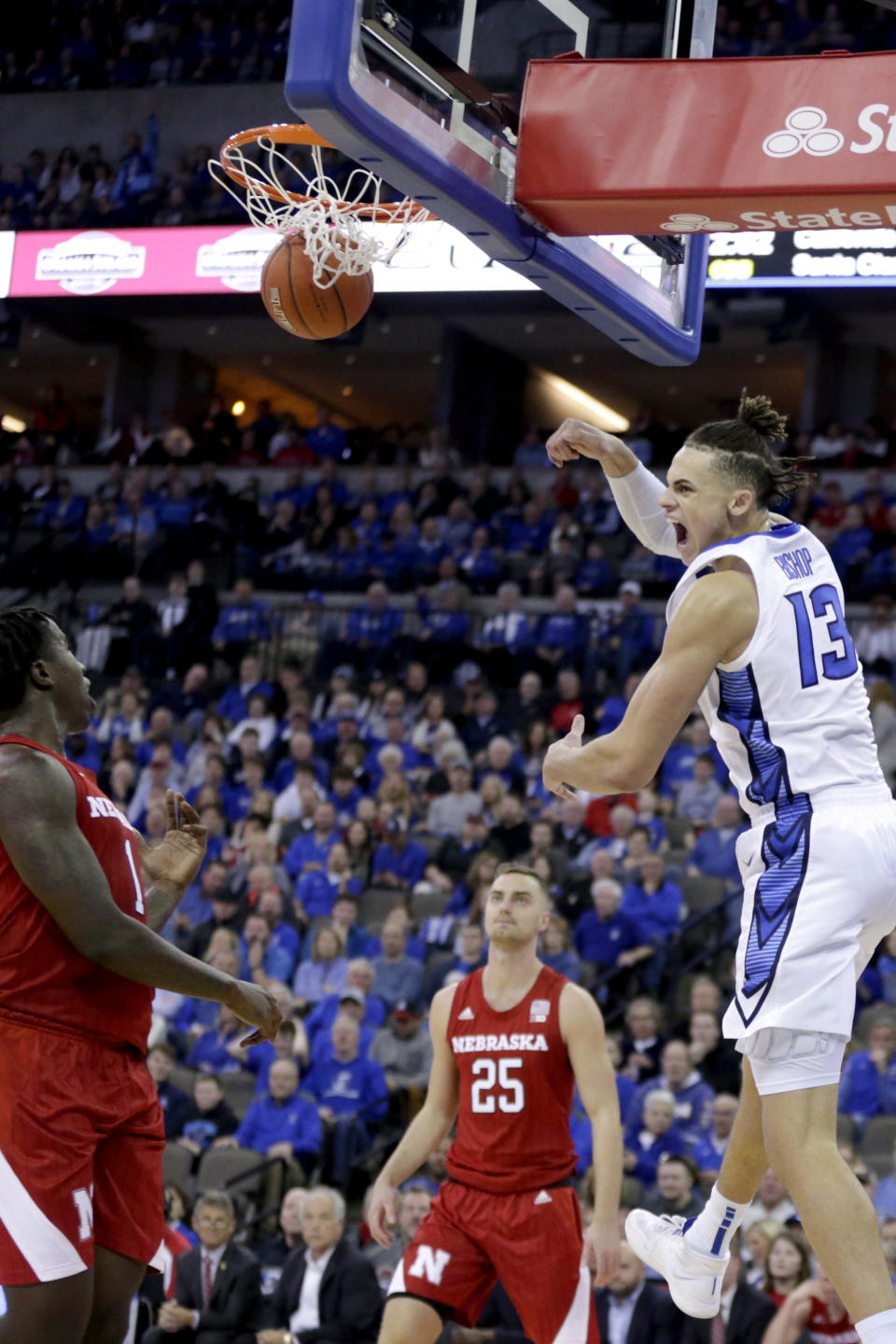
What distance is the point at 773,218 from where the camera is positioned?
457 centimetres

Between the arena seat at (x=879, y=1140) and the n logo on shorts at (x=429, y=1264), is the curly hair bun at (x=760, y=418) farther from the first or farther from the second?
the arena seat at (x=879, y=1140)

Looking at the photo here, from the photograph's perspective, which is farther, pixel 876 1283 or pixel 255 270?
pixel 255 270

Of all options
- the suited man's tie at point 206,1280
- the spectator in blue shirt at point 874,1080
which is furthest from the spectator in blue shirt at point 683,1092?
the suited man's tie at point 206,1280

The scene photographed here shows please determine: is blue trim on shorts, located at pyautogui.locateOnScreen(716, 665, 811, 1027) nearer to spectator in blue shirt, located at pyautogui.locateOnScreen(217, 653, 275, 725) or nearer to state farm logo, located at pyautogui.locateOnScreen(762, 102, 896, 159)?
state farm logo, located at pyautogui.locateOnScreen(762, 102, 896, 159)

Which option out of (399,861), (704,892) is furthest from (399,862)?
(704,892)

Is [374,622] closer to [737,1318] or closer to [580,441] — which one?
[737,1318]

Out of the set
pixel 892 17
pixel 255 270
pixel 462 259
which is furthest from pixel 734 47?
pixel 462 259

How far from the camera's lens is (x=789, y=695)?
367cm

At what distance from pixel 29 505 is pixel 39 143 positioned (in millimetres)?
4597

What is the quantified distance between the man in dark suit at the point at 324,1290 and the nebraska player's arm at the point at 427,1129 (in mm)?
2761

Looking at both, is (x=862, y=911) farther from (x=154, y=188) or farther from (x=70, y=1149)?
(x=154, y=188)

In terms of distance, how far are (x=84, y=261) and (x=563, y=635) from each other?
532 centimetres

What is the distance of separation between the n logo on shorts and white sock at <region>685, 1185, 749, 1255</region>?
1.68 meters

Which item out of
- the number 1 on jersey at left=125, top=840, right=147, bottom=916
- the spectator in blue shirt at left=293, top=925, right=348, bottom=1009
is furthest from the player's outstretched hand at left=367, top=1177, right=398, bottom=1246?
the spectator in blue shirt at left=293, top=925, right=348, bottom=1009
